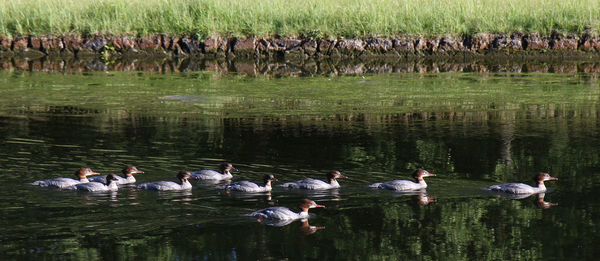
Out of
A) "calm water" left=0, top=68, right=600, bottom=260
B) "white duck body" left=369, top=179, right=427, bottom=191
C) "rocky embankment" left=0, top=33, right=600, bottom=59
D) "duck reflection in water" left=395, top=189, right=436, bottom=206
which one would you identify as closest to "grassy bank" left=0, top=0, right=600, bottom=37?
"rocky embankment" left=0, top=33, right=600, bottom=59

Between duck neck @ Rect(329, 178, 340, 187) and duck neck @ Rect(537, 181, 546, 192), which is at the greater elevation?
duck neck @ Rect(329, 178, 340, 187)

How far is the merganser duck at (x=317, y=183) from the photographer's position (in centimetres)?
1398

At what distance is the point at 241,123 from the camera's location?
20766mm

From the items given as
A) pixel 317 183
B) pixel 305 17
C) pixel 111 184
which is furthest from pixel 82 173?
pixel 305 17

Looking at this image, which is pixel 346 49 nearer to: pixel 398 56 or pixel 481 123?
pixel 398 56

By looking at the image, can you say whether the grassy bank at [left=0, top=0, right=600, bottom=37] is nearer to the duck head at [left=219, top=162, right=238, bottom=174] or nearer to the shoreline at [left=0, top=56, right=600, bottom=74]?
the shoreline at [left=0, top=56, right=600, bottom=74]

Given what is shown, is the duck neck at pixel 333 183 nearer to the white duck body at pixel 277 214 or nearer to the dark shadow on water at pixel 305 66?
the white duck body at pixel 277 214

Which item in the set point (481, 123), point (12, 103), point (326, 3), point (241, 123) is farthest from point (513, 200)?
point (326, 3)

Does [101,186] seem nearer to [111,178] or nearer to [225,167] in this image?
[111,178]

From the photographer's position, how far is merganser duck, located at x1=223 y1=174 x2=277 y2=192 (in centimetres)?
1400

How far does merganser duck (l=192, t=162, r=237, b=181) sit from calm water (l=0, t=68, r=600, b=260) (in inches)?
16.5

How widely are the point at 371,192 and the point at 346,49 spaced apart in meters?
20.7

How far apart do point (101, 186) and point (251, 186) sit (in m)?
2.26

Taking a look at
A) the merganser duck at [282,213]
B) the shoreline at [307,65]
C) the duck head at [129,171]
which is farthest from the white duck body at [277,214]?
the shoreline at [307,65]
